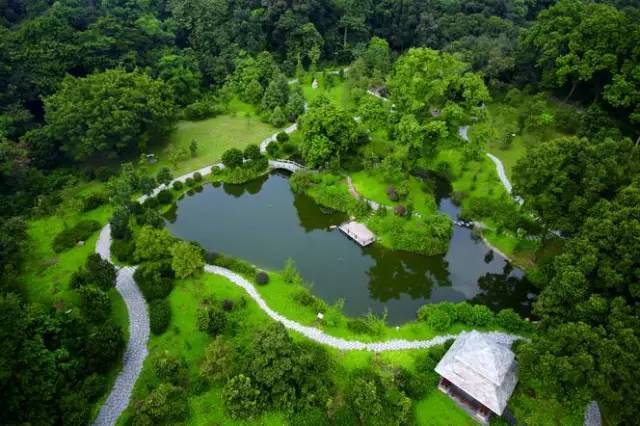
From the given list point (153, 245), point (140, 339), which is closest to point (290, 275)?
point (153, 245)

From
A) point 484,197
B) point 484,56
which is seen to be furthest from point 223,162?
point 484,56

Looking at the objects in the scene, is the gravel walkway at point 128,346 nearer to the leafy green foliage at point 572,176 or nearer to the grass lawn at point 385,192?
the grass lawn at point 385,192

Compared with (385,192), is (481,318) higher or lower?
higher

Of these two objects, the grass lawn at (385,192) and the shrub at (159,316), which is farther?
the grass lawn at (385,192)

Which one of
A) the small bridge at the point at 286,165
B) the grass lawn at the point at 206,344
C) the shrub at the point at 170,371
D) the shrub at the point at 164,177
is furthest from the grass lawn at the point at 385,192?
the shrub at the point at 170,371

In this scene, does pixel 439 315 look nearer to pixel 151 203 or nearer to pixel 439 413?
pixel 439 413

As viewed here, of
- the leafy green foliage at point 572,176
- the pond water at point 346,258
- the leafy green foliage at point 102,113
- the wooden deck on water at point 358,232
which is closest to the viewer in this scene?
the leafy green foliage at point 572,176

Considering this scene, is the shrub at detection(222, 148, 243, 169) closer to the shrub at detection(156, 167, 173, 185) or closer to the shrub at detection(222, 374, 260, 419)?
the shrub at detection(156, 167, 173, 185)
